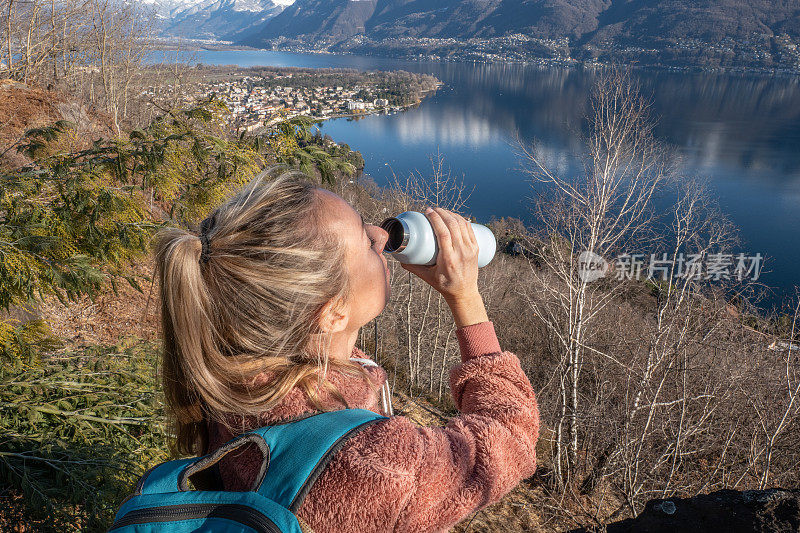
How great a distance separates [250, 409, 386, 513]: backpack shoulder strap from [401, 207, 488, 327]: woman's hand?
0.37 metres

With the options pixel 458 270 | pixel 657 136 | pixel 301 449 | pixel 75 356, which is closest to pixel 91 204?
pixel 75 356

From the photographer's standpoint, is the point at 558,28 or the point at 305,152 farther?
A: the point at 558,28

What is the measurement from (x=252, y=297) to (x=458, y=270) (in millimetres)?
428

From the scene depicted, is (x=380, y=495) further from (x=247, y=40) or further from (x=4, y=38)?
(x=247, y=40)

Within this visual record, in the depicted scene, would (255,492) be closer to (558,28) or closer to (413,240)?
(413,240)

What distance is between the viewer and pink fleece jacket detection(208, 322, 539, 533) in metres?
0.66

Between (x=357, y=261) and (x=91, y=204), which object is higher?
(x=357, y=261)

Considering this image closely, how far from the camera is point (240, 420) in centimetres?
83

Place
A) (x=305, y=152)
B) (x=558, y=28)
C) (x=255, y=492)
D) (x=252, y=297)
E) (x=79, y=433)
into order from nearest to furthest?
(x=255, y=492), (x=252, y=297), (x=79, y=433), (x=305, y=152), (x=558, y=28)

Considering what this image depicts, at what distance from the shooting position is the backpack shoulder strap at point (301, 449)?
2.06 ft

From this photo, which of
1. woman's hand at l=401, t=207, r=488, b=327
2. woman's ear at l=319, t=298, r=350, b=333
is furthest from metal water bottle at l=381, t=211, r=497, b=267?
woman's ear at l=319, t=298, r=350, b=333

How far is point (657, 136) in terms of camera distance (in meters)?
35.1

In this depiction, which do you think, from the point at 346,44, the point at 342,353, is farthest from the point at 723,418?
the point at 346,44

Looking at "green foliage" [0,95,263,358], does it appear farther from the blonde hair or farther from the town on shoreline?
the town on shoreline
